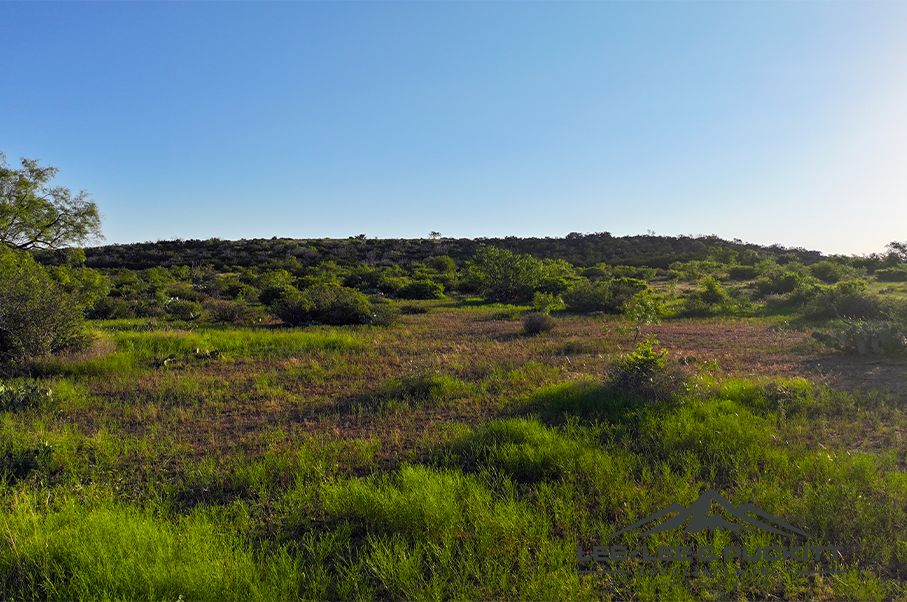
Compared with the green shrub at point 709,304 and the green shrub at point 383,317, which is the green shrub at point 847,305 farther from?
the green shrub at point 383,317

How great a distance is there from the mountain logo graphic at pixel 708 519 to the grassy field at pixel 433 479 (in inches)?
2.8

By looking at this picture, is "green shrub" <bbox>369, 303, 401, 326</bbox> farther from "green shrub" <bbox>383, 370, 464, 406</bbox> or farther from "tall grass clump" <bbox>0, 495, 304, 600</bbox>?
"tall grass clump" <bbox>0, 495, 304, 600</bbox>

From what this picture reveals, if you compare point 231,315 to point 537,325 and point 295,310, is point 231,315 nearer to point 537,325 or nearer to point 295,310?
point 295,310

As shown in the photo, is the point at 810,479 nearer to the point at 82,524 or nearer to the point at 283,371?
the point at 82,524

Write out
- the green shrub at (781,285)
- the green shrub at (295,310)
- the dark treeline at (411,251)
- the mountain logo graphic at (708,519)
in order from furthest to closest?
the dark treeline at (411,251), the green shrub at (781,285), the green shrub at (295,310), the mountain logo graphic at (708,519)

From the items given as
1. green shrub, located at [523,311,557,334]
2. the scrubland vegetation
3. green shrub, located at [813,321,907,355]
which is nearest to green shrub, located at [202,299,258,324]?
the scrubland vegetation

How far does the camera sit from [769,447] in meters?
4.50

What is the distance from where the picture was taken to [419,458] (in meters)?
4.73

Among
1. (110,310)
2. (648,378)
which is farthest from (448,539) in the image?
(110,310)

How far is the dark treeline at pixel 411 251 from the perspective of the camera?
45406 mm

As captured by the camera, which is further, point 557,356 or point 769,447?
point 557,356

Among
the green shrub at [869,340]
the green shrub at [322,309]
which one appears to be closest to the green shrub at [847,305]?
the green shrub at [869,340]

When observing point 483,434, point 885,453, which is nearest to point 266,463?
point 483,434

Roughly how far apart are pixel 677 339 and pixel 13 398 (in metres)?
13.8
